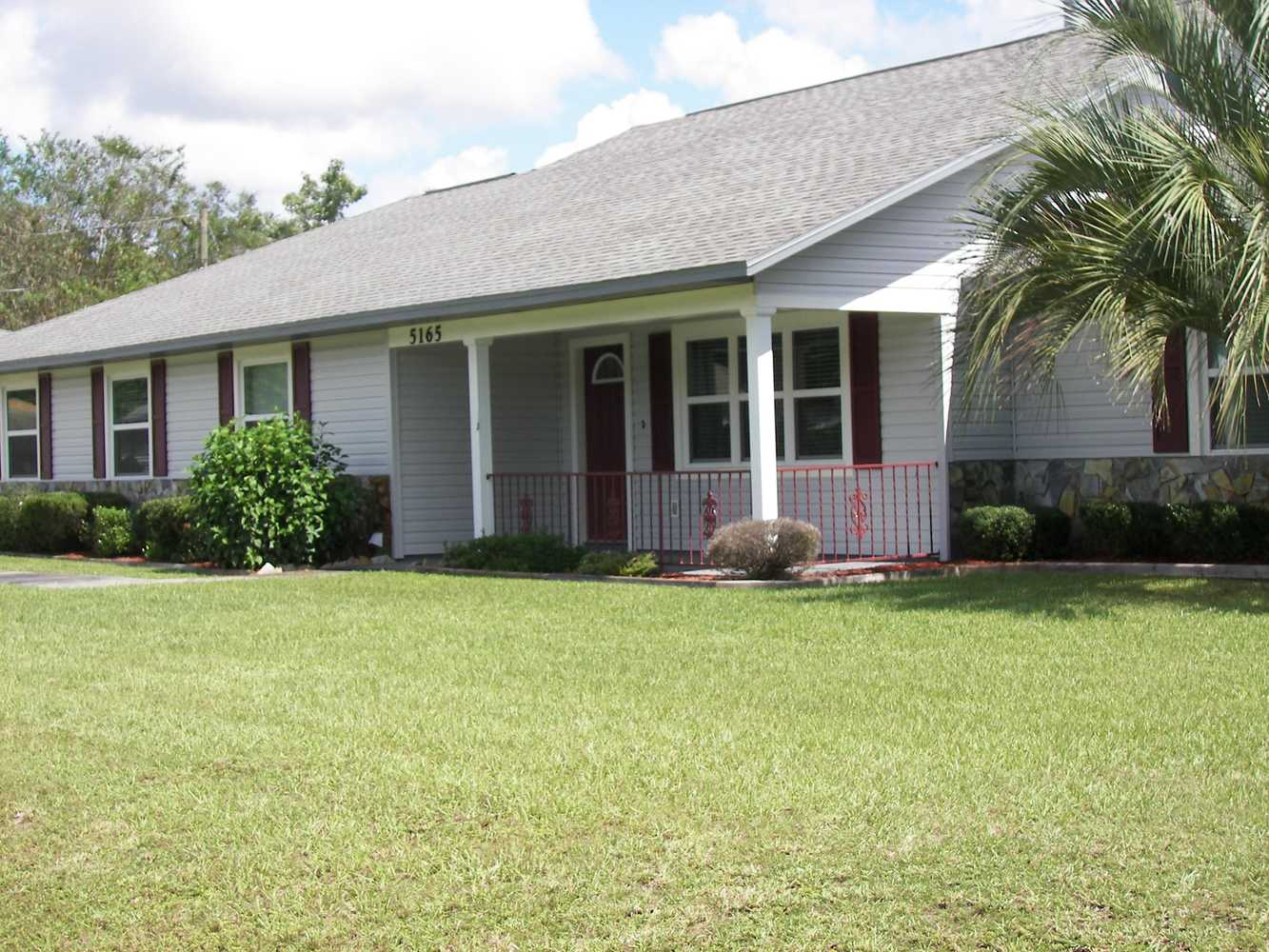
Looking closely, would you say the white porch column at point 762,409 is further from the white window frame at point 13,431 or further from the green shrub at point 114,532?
the white window frame at point 13,431

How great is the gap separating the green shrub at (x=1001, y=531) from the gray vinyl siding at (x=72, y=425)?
14416mm

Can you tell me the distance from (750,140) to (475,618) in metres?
9.39

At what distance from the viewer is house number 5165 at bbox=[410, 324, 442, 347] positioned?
17.0 m

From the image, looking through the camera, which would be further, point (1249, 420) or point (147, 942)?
point (1249, 420)

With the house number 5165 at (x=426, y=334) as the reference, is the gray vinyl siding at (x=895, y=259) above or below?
above

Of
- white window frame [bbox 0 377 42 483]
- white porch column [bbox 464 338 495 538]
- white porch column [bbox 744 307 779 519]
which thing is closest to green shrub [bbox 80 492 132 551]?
white window frame [bbox 0 377 42 483]

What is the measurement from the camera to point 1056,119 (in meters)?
11.6

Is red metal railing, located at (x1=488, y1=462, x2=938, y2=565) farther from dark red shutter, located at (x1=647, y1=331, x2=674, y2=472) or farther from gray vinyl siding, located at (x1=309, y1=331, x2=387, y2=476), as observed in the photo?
gray vinyl siding, located at (x1=309, y1=331, x2=387, y2=476)

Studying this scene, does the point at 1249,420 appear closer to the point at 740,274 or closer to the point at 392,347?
the point at 740,274

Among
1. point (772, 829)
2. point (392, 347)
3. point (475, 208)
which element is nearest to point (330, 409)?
point (392, 347)

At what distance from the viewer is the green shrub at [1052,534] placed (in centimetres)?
1473

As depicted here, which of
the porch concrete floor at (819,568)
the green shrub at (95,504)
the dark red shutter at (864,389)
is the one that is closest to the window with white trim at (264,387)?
the green shrub at (95,504)

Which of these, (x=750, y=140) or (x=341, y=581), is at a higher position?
(x=750, y=140)

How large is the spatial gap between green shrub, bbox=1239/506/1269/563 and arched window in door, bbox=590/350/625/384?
785 centimetres
